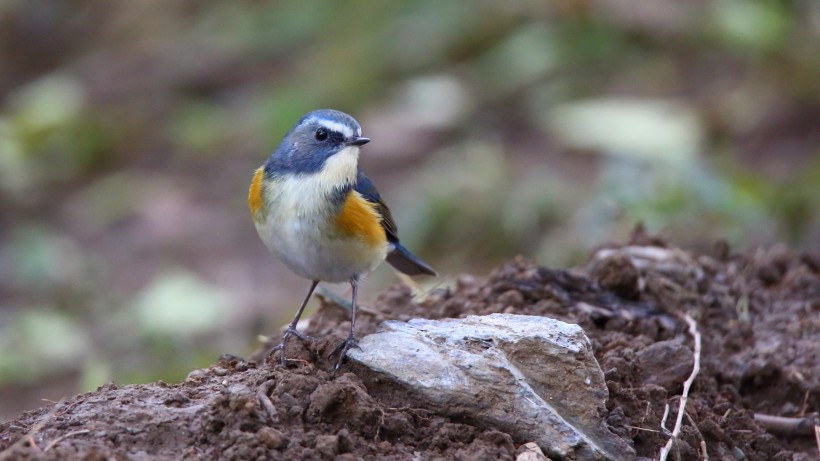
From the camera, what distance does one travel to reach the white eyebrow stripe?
496 centimetres

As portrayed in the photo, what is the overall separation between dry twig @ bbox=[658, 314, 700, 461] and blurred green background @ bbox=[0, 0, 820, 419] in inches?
93.0

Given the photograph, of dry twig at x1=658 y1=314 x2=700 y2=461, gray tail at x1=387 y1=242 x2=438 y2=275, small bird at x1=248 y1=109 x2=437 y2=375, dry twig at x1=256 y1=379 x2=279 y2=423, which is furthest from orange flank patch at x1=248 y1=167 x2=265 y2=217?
dry twig at x1=658 y1=314 x2=700 y2=461

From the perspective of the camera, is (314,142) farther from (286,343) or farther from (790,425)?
A: (790,425)

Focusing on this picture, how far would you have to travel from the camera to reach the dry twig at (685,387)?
3853mm

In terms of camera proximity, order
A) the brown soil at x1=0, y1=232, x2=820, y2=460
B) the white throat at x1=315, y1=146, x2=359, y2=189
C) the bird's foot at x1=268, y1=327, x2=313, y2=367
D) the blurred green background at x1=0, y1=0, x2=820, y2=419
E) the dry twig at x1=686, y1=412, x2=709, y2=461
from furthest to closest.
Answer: the blurred green background at x1=0, y1=0, x2=820, y2=419, the white throat at x1=315, y1=146, x2=359, y2=189, the bird's foot at x1=268, y1=327, x2=313, y2=367, the dry twig at x1=686, y1=412, x2=709, y2=461, the brown soil at x1=0, y1=232, x2=820, y2=460

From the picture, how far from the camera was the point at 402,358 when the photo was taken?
12.9ft

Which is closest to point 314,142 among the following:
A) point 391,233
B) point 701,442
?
point 391,233

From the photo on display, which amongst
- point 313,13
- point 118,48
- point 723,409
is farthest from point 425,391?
point 118,48

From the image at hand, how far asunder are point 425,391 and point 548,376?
→ 45 centimetres

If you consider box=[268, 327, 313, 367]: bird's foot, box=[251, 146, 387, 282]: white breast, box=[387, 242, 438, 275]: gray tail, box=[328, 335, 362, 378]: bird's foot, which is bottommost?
box=[328, 335, 362, 378]: bird's foot

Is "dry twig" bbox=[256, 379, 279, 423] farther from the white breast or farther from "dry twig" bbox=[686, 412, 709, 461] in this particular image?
"dry twig" bbox=[686, 412, 709, 461]

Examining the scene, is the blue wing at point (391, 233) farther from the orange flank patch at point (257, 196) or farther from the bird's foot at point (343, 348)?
the bird's foot at point (343, 348)

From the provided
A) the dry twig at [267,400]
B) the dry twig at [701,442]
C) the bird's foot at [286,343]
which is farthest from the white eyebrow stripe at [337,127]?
the dry twig at [701,442]

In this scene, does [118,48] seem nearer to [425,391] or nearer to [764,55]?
[764,55]
